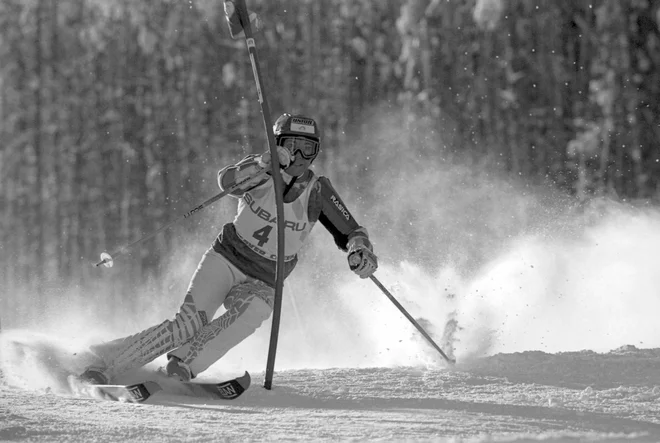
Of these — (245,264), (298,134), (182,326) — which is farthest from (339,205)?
(182,326)

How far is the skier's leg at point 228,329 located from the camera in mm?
4664

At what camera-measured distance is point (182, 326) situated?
477 centimetres

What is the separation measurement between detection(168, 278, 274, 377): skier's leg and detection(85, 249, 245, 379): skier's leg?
62mm

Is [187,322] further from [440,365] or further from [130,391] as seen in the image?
[440,365]

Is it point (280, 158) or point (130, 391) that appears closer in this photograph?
point (130, 391)

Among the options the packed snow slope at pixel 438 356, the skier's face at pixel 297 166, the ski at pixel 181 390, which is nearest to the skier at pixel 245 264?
the skier's face at pixel 297 166

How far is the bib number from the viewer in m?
4.95

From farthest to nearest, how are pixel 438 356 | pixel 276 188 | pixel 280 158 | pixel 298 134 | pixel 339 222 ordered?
pixel 438 356 < pixel 339 222 < pixel 298 134 < pixel 280 158 < pixel 276 188

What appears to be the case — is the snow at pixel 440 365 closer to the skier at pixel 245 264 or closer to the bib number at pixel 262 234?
the skier at pixel 245 264

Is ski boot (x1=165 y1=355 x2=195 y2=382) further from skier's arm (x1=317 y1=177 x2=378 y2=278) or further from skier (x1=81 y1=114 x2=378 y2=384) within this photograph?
skier's arm (x1=317 y1=177 x2=378 y2=278)

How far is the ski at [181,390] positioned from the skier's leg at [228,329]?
0.39 feet

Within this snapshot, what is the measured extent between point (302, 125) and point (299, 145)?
99 mm

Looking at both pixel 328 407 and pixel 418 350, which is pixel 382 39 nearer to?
A: pixel 418 350

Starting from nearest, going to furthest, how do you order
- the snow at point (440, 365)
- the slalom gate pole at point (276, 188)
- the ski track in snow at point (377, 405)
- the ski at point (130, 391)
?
the ski track in snow at point (377, 405) → the snow at point (440, 365) → the ski at point (130, 391) → the slalom gate pole at point (276, 188)
